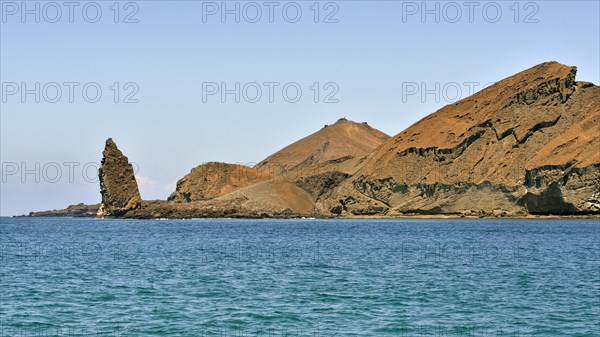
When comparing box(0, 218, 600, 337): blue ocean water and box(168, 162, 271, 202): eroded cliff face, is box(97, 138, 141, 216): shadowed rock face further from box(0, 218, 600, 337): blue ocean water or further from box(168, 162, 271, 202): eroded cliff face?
box(0, 218, 600, 337): blue ocean water

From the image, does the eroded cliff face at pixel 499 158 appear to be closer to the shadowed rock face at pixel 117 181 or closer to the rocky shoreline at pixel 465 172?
the rocky shoreline at pixel 465 172

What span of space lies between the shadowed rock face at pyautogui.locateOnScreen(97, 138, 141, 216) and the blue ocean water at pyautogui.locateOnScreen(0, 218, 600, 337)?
125m

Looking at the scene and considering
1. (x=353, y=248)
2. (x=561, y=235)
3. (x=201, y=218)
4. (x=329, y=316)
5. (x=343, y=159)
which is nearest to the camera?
(x=329, y=316)

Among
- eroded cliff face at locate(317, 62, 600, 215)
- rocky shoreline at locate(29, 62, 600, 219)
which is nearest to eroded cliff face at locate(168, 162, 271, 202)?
rocky shoreline at locate(29, 62, 600, 219)

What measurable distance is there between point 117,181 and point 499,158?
3414 inches

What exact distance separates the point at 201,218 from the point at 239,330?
Result: 477ft

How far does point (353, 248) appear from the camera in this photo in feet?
204

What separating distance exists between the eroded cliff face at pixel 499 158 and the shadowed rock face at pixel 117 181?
47694 millimetres

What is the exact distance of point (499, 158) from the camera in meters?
142

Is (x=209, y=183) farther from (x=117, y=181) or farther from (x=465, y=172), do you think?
(x=465, y=172)

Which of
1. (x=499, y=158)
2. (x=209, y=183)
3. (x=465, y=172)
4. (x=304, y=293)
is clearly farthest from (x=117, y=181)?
(x=304, y=293)

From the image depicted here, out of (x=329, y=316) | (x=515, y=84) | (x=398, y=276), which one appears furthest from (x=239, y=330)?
(x=515, y=84)

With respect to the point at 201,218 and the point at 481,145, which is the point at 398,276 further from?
the point at 201,218

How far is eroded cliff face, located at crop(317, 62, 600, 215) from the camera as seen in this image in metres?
125
